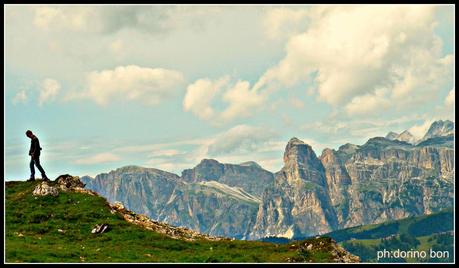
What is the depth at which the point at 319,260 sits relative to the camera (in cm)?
5478

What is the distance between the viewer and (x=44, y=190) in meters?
70.4

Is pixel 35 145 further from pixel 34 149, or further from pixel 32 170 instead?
pixel 32 170

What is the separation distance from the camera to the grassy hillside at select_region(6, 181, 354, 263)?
169 feet

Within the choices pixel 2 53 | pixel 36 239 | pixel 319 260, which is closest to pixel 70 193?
pixel 36 239

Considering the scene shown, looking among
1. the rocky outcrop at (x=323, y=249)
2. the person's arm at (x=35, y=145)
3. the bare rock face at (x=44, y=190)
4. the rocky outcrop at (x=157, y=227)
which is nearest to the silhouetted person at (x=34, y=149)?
the person's arm at (x=35, y=145)

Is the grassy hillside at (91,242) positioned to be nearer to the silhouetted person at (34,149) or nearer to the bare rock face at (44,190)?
the bare rock face at (44,190)

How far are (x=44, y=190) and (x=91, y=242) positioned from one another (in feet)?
51.0

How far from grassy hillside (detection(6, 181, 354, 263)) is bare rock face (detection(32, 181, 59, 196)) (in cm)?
74

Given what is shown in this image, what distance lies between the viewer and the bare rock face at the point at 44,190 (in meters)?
70.1

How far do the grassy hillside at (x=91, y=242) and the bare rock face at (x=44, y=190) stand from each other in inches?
29.0

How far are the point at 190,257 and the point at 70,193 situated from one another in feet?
80.5

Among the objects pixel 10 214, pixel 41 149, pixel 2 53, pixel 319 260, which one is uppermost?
pixel 2 53

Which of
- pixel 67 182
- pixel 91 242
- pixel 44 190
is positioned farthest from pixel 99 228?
pixel 67 182

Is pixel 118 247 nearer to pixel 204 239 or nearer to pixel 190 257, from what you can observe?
pixel 190 257
